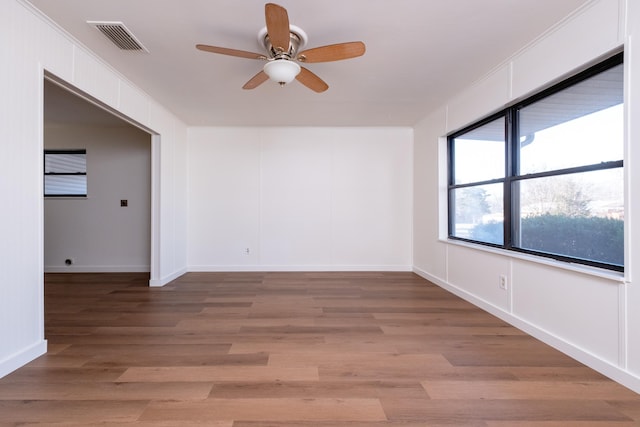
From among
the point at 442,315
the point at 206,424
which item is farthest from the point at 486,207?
the point at 206,424

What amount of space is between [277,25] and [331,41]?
676mm

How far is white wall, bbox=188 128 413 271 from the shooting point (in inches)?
187

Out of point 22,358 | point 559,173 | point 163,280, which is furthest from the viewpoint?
point 163,280

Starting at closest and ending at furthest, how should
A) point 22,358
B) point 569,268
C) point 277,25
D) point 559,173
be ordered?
point 277,25, point 22,358, point 569,268, point 559,173

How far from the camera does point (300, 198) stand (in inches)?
187

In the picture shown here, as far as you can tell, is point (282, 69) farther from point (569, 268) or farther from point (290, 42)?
point (569, 268)

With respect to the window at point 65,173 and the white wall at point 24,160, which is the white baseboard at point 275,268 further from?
the white wall at point 24,160

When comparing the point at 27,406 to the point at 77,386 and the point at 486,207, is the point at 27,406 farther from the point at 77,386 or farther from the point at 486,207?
the point at 486,207

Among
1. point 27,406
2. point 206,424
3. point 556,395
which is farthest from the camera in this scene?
point 556,395

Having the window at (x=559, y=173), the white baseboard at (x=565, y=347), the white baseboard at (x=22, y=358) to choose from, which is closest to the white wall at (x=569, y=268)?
the white baseboard at (x=565, y=347)

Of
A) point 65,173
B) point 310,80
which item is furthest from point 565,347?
point 65,173

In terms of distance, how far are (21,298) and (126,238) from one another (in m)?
3.25

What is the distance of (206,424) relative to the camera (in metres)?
1.37

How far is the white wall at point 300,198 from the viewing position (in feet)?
15.5
